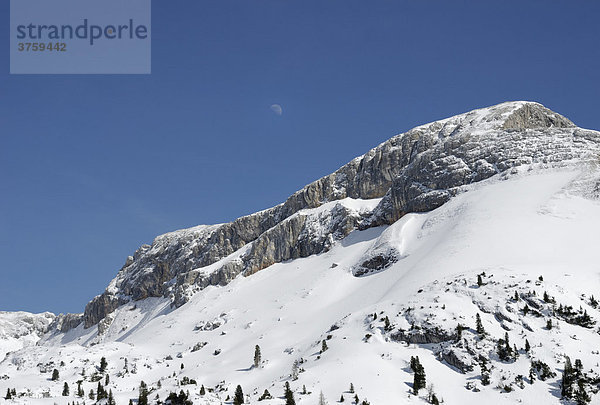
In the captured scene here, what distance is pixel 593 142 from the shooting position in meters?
139

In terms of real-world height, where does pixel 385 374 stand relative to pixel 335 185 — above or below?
below

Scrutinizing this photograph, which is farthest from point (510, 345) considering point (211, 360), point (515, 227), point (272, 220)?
point (272, 220)

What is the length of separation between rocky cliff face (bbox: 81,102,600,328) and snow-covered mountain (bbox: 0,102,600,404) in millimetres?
474

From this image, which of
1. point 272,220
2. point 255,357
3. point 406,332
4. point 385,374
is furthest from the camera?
point 272,220

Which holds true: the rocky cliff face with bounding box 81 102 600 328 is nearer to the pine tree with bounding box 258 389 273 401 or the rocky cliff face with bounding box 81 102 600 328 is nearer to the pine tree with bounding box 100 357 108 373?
the pine tree with bounding box 100 357 108 373

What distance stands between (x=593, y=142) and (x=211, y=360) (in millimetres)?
99467

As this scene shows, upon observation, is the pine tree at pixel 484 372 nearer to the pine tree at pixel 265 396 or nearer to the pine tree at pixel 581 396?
the pine tree at pixel 581 396

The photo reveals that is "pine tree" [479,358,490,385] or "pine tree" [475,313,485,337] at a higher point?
"pine tree" [475,313,485,337]

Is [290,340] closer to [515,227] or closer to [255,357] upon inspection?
[255,357]

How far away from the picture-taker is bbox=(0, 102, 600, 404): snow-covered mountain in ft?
250

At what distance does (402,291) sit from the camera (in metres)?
102

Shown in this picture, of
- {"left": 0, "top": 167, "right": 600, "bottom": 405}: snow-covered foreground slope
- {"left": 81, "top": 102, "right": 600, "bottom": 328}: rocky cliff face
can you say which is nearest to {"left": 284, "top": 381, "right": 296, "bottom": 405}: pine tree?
{"left": 0, "top": 167, "right": 600, "bottom": 405}: snow-covered foreground slope

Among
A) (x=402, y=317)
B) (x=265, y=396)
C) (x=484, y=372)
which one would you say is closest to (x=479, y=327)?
(x=484, y=372)

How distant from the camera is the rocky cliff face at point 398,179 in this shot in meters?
143
